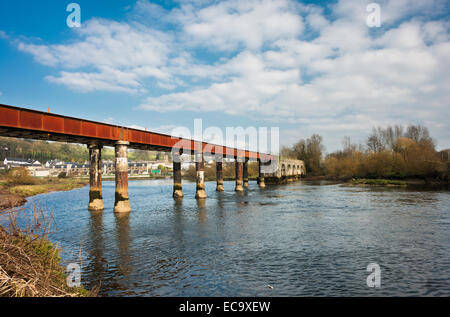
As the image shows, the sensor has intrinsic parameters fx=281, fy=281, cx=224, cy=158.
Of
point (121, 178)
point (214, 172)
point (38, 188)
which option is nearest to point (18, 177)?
point (38, 188)

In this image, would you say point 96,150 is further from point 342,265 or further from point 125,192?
point 342,265

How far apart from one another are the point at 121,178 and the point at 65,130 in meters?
6.11

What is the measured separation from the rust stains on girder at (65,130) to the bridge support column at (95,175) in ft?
3.77

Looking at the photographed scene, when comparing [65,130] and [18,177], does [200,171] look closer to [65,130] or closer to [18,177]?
[65,130]

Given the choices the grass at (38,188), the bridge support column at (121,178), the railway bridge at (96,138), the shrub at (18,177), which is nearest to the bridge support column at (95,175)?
the railway bridge at (96,138)

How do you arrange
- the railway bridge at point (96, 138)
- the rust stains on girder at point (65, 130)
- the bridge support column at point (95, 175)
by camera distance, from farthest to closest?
the bridge support column at point (95, 175)
the railway bridge at point (96, 138)
the rust stains on girder at point (65, 130)

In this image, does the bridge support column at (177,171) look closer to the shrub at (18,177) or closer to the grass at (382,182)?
the shrub at (18,177)

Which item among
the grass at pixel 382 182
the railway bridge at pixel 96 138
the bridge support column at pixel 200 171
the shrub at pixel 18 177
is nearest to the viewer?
the railway bridge at pixel 96 138

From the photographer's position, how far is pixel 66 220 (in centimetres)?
2322

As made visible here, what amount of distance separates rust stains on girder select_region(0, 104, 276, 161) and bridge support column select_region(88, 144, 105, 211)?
1.15 m

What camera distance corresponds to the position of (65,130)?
2231 centimetres

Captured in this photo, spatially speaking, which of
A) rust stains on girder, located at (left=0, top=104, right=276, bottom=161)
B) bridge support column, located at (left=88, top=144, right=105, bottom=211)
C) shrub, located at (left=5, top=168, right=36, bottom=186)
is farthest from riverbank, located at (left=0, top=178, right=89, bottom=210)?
bridge support column, located at (left=88, top=144, right=105, bottom=211)

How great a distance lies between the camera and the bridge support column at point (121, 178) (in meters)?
25.6

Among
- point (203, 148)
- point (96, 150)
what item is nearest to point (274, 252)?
point (96, 150)
